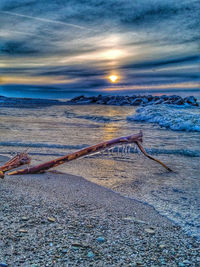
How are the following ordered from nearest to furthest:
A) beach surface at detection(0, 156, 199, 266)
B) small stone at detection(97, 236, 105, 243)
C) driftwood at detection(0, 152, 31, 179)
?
beach surface at detection(0, 156, 199, 266), small stone at detection(97, 236, 105, 243), driftwood at detection(0, 152, 31, 179)

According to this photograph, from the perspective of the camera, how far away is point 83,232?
228cm

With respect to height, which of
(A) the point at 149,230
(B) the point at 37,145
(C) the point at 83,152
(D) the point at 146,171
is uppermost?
(C) the point at 83,152

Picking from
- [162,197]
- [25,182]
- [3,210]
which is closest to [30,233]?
[3,210]

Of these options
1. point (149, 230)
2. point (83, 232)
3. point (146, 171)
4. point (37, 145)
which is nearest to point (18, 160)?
point (83, 232)

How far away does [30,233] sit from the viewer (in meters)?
2.15

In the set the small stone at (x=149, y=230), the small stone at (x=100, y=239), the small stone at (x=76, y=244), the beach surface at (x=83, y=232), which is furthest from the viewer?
the small stone at (x=149, y=230)

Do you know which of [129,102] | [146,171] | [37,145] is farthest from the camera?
[129,102]

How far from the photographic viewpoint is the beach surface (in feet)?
6.21

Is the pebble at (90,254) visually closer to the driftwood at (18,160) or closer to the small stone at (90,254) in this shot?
the small stone at (90,254)

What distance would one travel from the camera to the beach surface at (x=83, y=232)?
74.5 inches

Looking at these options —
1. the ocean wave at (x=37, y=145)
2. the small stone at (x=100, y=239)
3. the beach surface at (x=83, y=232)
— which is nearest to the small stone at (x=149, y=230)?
the beach surface at (x=83, y=232)

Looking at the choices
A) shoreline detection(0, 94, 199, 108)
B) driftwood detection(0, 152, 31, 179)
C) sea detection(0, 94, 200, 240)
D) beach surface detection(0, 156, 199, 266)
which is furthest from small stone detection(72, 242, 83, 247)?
shoreline detection(0, 94, 199, 108)

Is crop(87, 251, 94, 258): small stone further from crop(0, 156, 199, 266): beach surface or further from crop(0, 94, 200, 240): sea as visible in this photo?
crop(0, 94, 200, 240): sea

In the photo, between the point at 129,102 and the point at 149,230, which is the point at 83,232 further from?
the point at 129,102
